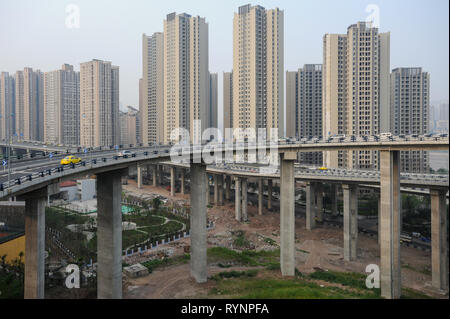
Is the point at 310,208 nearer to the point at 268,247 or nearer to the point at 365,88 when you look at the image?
the point at 268,247

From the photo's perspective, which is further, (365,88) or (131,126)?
(131,126)

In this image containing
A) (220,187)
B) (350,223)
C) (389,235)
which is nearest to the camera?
(389,235)

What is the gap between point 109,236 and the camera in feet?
92.7

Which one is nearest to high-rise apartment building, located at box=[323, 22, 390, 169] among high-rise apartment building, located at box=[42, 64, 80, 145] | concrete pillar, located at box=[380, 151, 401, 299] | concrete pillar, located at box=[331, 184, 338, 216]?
concrete pillar, located at box=[331, 184, 338, 216]

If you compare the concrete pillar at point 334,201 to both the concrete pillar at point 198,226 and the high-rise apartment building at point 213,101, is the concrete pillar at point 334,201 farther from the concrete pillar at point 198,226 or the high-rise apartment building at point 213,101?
the high-rise apartment building at point 213,101

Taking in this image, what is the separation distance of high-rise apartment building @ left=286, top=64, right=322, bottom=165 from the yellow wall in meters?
85.9

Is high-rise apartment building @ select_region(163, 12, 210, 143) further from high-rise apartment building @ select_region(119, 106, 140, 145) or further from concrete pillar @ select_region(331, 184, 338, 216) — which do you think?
high-rise apartment building @ select_region(119, 106, 140, 145)

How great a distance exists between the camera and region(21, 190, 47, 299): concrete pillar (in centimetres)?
2216

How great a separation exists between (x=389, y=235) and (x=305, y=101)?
274 ft

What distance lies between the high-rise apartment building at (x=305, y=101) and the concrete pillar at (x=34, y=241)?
92474 millimetres

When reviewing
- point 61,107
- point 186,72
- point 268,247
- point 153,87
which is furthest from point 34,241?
point 61,107

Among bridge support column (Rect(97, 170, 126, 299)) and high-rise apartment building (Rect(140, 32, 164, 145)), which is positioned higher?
high-rise apartment building (Rect(140, 32, 164, 145))

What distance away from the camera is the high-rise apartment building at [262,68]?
81.0 meters
